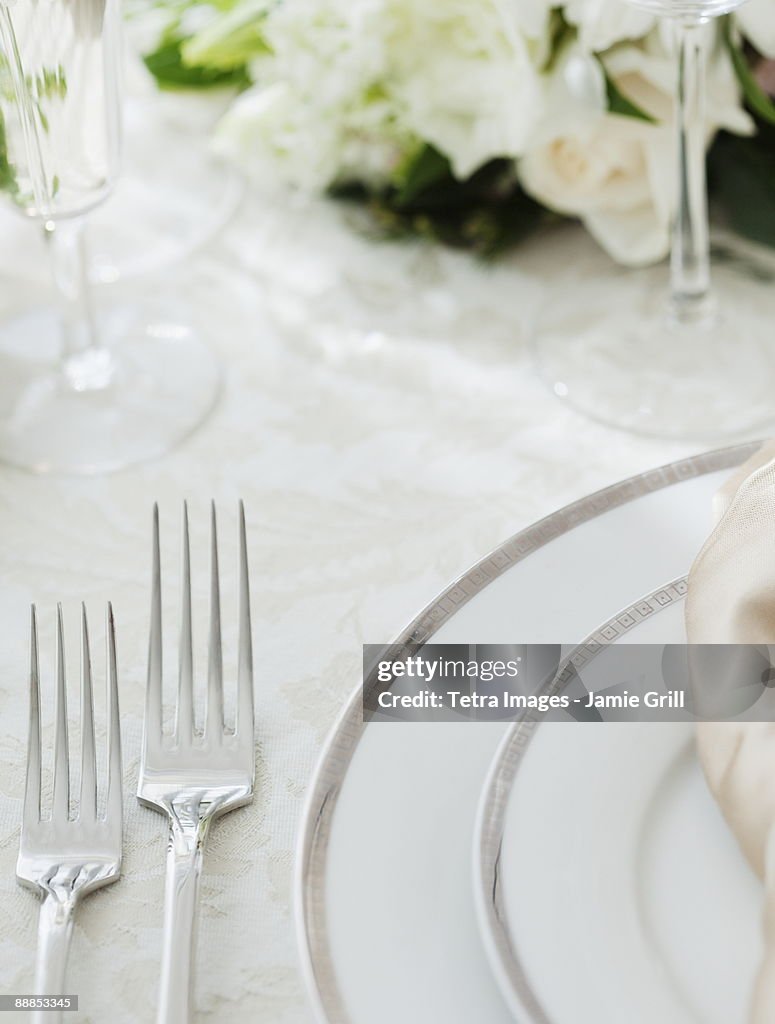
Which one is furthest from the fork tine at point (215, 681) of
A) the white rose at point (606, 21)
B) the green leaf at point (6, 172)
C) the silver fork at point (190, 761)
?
the white rose at point (606, 21)

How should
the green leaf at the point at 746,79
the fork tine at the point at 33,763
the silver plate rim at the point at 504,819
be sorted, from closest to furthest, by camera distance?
the silver plate rim at the point at 504,819 < the fork tine at the point at 33,763 < the green leaf at the point at 746,79

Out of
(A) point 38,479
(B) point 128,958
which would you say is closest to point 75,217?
(A) point 38,479

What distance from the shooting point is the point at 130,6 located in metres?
0.83

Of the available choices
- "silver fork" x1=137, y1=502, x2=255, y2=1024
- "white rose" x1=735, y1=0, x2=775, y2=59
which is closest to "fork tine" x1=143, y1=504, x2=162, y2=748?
"silver fork" x1=137, y1=502, x2=255, y2=1024

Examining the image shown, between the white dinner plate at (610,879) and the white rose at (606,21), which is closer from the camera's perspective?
the white dinner plate at (610,879)

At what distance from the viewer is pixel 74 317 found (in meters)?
0.65

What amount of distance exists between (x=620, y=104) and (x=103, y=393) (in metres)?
0.31

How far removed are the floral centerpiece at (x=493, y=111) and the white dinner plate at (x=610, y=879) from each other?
349mm

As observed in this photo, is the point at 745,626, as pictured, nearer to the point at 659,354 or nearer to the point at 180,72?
the point at 659,354

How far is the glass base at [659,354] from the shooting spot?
24.6 inches

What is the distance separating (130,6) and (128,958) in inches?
25.1

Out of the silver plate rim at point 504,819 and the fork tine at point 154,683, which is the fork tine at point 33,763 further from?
the silver plate rim at point 504,819

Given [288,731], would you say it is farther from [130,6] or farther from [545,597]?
[130,6]

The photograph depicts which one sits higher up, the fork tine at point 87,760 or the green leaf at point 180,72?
the green leaf at point 180,72
